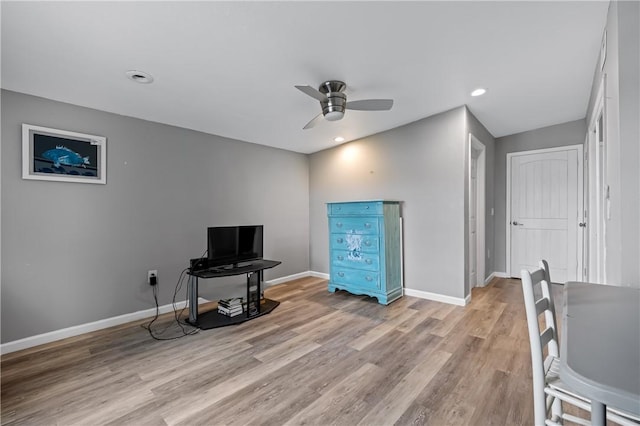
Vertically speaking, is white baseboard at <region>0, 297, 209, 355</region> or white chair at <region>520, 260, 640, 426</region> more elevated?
white chair at <region>520, 260, 640, 426</region>

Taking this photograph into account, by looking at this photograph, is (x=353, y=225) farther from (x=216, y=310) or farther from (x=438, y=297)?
(x=216, y=310)

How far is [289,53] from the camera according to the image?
2.03 meters

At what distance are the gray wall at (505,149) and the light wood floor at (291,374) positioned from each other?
1871 millimetres

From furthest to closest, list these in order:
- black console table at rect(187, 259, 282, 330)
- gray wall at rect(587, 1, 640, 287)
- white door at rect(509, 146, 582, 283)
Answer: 1. white door at rect(509, 146, 582, 283)
2. black console table at rect(187, 259, 282, 330)
3. gray wall at rect(587, 1, 640, 287)

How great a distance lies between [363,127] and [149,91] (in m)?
2.52

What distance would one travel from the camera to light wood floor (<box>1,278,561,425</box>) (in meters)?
1.59

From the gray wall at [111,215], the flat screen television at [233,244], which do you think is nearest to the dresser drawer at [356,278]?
the flat screen television at [233,244]

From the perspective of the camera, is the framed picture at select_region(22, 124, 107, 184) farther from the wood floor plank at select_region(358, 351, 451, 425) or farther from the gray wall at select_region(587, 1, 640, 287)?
the gray wall at select_region(587, 1, 640, 287)

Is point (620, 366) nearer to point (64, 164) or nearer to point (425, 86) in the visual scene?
point (425, 86)

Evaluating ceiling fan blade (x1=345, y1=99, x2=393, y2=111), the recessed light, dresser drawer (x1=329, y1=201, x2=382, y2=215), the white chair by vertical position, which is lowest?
the white chair

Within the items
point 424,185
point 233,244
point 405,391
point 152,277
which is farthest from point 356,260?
point 152,277

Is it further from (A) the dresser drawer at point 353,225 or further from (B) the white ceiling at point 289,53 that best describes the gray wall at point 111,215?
(A) the dresser drawer at point 353,225

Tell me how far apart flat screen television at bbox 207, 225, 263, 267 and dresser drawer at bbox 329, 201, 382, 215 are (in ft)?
3.64

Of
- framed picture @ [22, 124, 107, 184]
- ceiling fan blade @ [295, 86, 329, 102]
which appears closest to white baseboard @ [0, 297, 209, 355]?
framed picture @ [22, 124, 107, 184]
